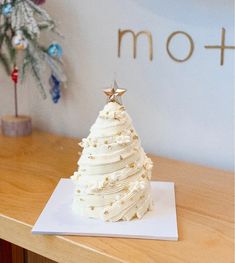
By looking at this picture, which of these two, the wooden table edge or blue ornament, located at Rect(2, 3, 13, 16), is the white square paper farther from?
blue ornament, located at Rect(2, 3, 13, 16)

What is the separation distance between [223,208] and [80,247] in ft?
0.98

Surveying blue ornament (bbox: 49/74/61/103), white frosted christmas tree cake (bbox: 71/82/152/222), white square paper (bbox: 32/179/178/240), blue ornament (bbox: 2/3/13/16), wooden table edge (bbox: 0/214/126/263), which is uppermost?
blue ornament (bbox: 2/3/13/16)

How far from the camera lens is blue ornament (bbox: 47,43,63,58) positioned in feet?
3.92

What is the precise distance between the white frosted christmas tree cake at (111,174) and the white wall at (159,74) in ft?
1.24

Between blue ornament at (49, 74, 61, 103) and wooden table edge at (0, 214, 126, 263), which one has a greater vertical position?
blue ornament at (49, 74, 61, 103)

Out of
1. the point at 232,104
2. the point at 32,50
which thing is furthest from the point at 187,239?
the point at 32,50

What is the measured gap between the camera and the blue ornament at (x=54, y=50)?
3.92ft

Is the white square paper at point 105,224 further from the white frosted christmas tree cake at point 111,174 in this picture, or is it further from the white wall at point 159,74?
the white wall at point 159,74

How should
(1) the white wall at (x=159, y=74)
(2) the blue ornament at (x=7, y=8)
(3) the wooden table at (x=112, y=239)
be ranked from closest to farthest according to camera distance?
(3) the wooden table at (x=112, y=239) → (1) the white wall at (x=159, y=74) → (2) the blue ornament at (x=7, y=8)

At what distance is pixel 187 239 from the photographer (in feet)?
2.18

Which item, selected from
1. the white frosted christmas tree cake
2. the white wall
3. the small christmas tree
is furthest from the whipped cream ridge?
the small christmas tree

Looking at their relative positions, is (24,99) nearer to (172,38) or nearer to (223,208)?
(172,38)

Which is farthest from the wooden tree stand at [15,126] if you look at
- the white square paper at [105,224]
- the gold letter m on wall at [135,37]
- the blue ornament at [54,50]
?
the white square paper at [105,224]

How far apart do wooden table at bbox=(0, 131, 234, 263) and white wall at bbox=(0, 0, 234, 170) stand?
0.09 m
